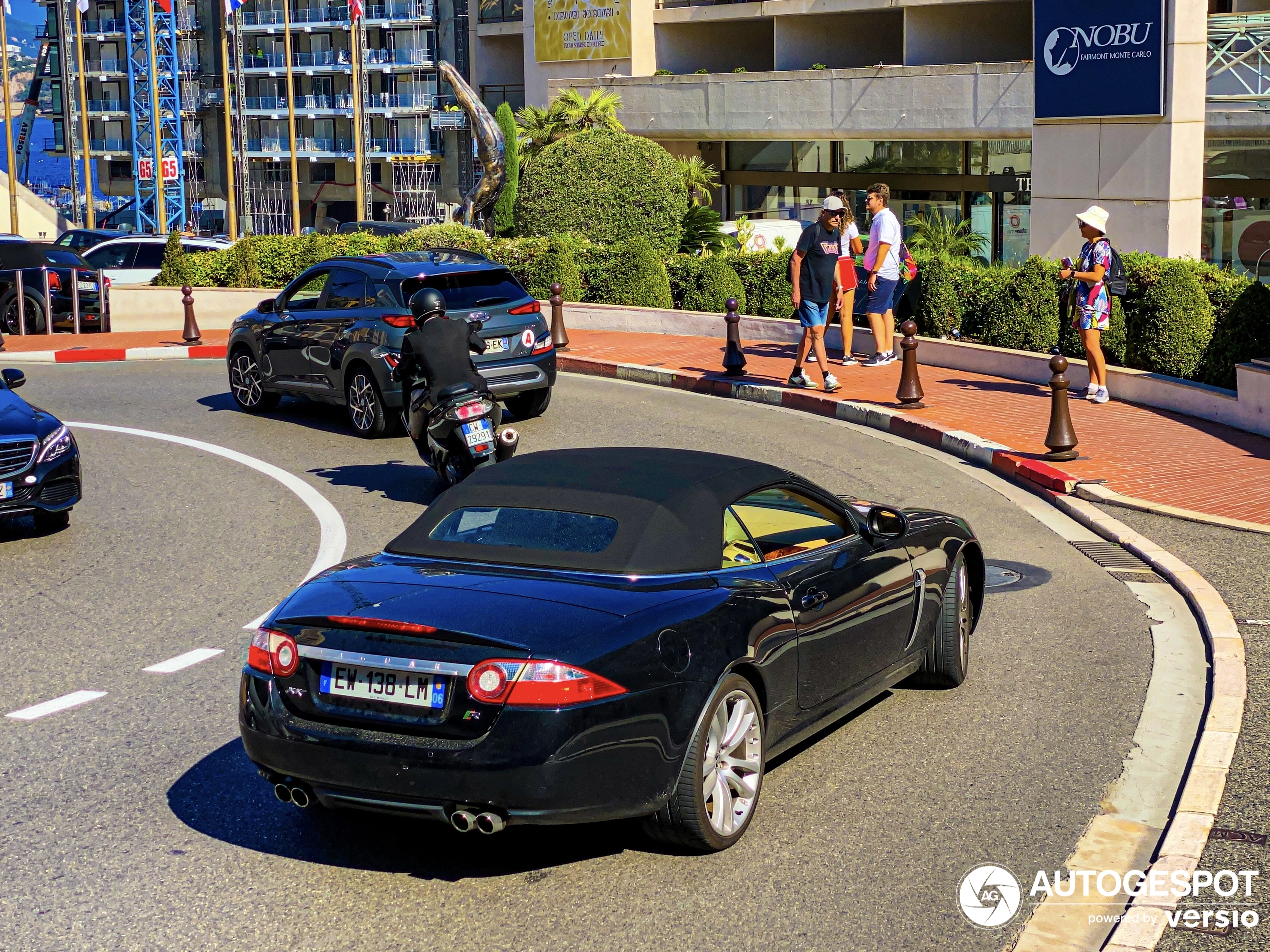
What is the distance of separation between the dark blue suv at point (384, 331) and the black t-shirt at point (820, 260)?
3204mm

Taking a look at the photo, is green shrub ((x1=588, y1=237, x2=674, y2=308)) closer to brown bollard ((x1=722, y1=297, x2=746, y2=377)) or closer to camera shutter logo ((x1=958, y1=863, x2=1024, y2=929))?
brown bollard ((x1=722, y1=297, x2=746, y2=377))

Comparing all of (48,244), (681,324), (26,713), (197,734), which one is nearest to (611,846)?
(197,734)

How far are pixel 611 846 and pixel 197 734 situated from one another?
91.1 inches

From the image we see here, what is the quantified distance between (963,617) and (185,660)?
4137 millimetres

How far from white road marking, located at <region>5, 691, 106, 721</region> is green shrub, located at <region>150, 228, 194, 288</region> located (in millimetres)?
22263

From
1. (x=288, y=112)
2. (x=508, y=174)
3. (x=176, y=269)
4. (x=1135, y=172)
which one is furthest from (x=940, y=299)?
(x=288, y=112)

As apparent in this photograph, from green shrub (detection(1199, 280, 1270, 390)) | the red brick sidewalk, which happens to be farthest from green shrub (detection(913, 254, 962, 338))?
green shrub (detection(1199, 280, 1270, 390))

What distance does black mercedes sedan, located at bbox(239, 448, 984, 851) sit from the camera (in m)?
4.89

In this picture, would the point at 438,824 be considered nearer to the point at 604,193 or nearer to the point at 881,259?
the point at 881,259

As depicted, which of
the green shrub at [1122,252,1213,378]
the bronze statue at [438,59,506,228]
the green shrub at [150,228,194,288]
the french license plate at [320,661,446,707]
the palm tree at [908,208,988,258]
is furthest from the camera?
the bronze statue at [438,59,506,228]

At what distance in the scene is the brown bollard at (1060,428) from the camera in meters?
12.8

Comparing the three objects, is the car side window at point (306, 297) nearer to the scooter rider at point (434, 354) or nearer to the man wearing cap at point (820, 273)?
the scooter rider at point (434, 354)

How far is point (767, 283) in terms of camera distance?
22.5 meters

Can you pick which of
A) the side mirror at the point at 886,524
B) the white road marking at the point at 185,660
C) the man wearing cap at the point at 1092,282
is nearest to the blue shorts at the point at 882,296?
the man wearing cap at the point at 1092,282
